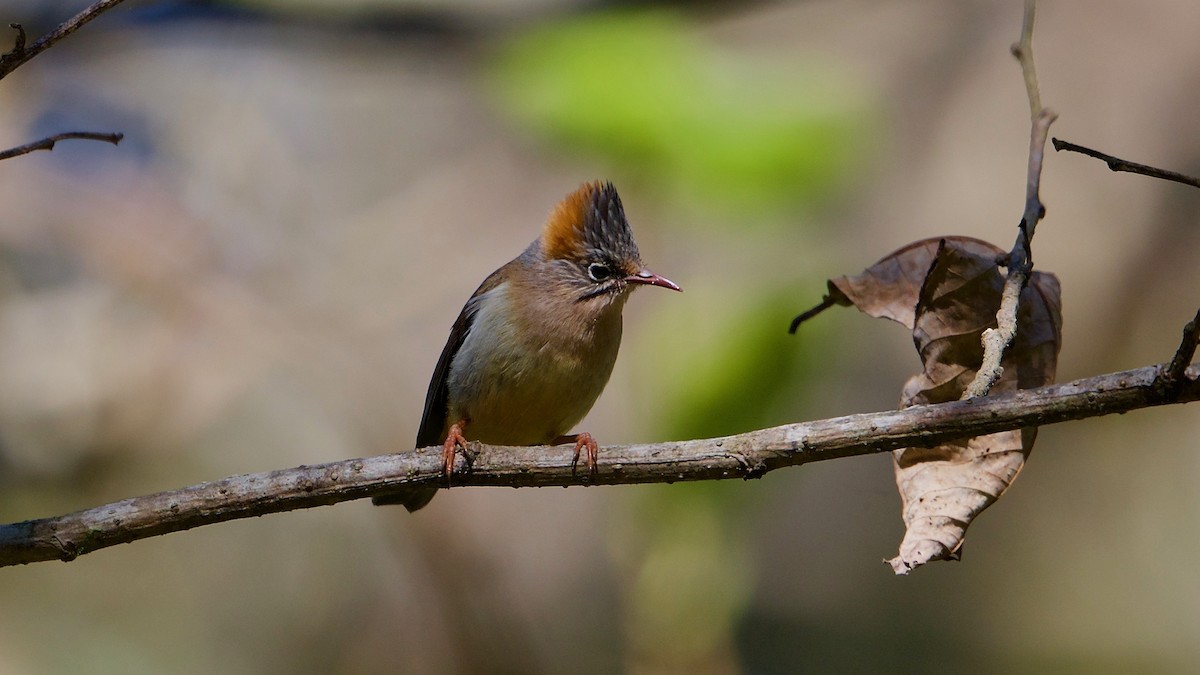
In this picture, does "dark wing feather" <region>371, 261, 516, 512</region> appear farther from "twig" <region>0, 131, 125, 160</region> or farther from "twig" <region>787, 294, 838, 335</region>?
"twig" <region>0, 131, 125, 160</region>

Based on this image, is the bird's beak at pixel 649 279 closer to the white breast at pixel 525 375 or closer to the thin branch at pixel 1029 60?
the white breast at pixel 525 375

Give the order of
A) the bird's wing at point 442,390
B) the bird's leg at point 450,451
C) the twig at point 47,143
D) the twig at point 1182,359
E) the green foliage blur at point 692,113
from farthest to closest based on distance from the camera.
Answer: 1. the bird's wing at point 442,390
2. the green foliage blur at point 692,113
3. the bird's leg at point 450,451
4. the twig at point 47,143
5. the twig at point 1182,359

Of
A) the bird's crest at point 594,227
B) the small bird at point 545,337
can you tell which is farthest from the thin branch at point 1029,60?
the bird's crest at point 594,227

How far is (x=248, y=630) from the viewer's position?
6543 mm

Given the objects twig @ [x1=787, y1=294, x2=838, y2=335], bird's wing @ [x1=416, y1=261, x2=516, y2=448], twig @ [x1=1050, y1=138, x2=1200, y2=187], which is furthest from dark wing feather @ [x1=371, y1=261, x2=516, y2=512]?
twig @ [x1=1050, y1=138, x2=1200, y2=187]

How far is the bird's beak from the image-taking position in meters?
4.11

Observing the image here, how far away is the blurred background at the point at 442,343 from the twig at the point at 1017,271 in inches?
87.0

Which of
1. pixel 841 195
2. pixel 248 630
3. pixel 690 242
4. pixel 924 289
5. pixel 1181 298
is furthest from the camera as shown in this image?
pixel 248 630

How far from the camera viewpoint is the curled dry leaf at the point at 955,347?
101 inches

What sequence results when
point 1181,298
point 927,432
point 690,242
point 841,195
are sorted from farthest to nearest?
point 1181,298, point 690,242, point 841,195, point 927,432

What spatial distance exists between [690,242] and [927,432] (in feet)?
7.16

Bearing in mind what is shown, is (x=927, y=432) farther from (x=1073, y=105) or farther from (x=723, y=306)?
(x=1073, y=105)

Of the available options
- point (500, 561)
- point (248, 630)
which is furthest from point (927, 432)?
point (248, 630)

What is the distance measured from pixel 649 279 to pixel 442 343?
2270mm
